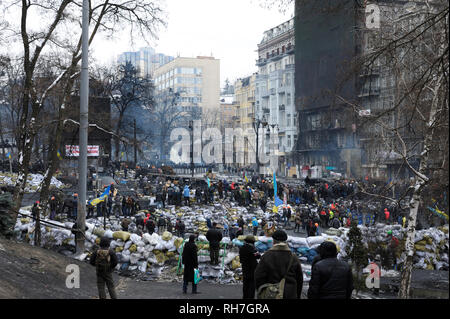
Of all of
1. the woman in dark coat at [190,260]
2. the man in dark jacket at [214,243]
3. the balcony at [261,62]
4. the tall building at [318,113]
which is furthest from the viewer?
the balcony at [261,62]

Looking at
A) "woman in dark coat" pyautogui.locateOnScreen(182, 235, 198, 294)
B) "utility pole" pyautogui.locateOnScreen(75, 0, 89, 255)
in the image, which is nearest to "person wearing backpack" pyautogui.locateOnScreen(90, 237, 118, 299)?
"woman in dark coat" pyautogui.locateOnScreen(182, 235, 198, 294)

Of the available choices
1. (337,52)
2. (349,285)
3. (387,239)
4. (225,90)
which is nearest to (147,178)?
(337,52)

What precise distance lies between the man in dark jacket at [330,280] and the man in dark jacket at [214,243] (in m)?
7.23

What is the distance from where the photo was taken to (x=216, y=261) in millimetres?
12703

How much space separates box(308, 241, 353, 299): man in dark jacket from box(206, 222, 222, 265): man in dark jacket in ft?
23.7

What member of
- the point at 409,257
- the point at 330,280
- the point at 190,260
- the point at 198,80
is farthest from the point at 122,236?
the point at 198,80

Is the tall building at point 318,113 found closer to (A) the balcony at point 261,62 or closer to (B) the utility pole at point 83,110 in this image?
(A) the balcony at point 261,62

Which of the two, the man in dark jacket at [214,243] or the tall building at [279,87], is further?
the tall building at [279,87]

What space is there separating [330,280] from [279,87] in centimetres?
7152

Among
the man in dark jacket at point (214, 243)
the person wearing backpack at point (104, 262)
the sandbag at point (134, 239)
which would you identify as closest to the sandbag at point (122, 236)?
the sandbag at point (134, 239)

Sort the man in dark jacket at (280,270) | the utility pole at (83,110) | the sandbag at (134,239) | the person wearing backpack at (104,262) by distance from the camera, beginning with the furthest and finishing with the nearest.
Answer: the sandbag at (134,239) → the utility pole at (83,110) → the person wearing backpack at (104,262) → the man in dark jacket at (280,270)

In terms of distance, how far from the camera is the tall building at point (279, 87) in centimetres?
7300

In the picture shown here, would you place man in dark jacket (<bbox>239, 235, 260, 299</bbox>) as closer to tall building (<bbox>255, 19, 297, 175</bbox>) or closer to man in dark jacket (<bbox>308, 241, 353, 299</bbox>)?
man in dark jacket (<bbox>308, 241, 353, 299</bbox>)

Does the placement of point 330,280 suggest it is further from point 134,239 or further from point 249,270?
point 134,239
